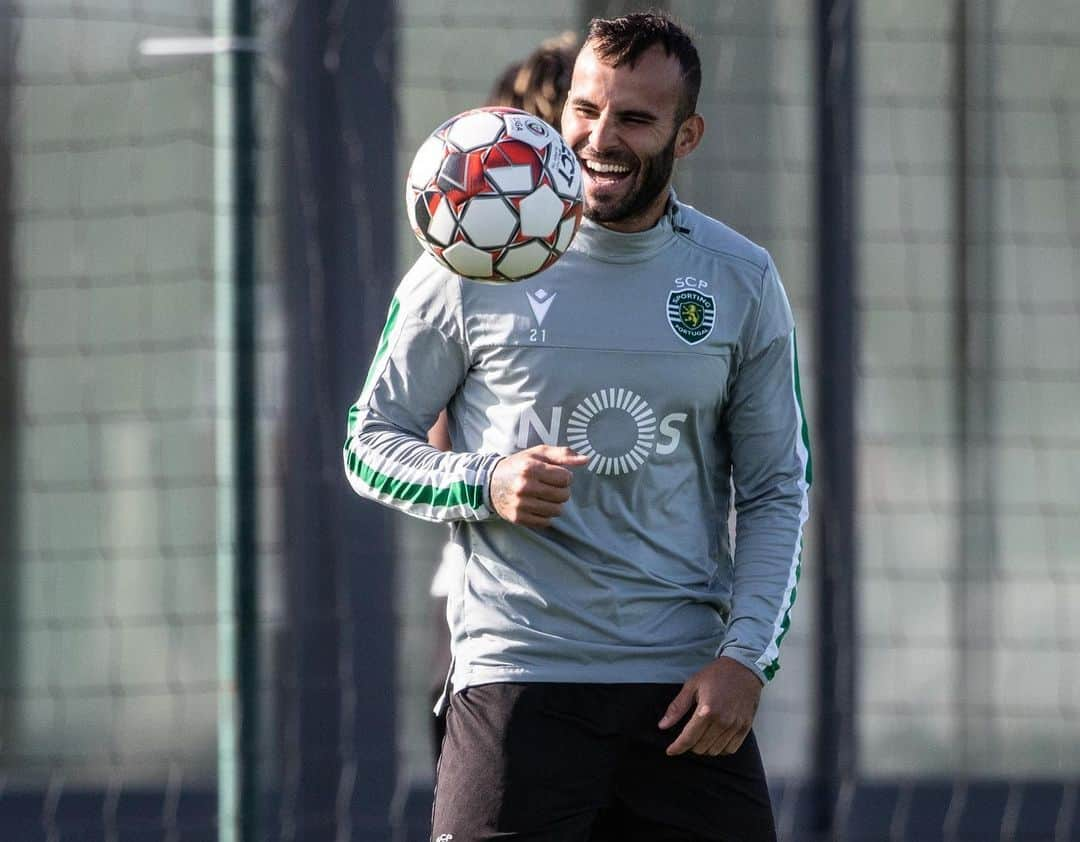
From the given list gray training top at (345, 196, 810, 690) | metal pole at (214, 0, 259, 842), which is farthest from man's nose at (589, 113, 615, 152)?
metal pole at (214, 0, 259, 842)

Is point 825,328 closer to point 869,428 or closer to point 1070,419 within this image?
point 869,428

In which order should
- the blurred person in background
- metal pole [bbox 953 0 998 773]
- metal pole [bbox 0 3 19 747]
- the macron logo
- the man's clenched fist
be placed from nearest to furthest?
1. the man's clenched fist
2. the macron logo
3. the blurred person in background
4. metal pole [bbox 0 3 19 747]
5. metal pole [bbox 953 0 998 773]

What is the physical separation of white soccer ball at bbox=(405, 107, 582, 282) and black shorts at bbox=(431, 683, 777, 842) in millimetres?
680

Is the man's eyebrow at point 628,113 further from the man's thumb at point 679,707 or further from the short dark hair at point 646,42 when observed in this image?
the man's thumb at point 679,707

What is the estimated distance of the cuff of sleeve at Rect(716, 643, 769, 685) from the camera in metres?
2.78

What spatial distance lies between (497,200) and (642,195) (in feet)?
0.89

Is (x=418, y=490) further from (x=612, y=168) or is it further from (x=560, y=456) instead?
(x=612, y=168)

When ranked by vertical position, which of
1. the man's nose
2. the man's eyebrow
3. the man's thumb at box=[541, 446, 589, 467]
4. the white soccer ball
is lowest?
the man's thumb at box=[541, 446, 589, 467]

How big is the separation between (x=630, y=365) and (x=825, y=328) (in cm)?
269

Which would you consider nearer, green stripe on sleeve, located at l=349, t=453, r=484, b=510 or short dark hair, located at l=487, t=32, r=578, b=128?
green stripe on sleeve, located at l=349, t=453, r=484, b=510

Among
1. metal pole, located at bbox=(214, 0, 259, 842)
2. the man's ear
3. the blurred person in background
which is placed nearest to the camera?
the man's ear

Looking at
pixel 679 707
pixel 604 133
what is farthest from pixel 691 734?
pixel 604 133

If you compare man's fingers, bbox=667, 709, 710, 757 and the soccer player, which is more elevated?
the soccer player

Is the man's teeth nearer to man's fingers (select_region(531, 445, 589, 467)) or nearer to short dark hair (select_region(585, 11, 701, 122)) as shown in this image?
short dark hair (select_region(585, 11, 701, 122))
